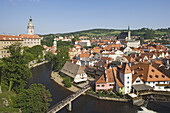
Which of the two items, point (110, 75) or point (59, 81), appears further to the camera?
point (59, 81)

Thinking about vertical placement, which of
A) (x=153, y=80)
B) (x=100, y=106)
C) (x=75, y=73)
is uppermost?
(x=75, y=73)

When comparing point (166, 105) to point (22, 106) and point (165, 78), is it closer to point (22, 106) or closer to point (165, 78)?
point (165, 78)

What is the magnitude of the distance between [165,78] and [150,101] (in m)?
8.81

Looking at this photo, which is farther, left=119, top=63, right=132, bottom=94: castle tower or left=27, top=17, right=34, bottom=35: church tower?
left=27, top=17, right=34, bottom=35: church tower

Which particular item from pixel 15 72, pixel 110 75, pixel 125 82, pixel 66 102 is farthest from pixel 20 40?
pixel 125 82

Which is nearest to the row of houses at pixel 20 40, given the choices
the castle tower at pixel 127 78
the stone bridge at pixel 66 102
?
the stone bridge at pixel 66 102

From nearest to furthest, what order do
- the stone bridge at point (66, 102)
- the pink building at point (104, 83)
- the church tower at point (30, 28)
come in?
1. the stone bridge at point (66, 102)
2. the pink building at point (104, 83)
3. the church tower at point (30, 28)

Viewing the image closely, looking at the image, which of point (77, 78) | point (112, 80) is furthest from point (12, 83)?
point (112, 80)

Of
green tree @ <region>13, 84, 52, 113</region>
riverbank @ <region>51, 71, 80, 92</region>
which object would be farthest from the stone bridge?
riverbank @ <region>51, 71, 80, 92</region>

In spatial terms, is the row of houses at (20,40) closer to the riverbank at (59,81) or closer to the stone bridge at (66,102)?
the riverbank at (59,81)

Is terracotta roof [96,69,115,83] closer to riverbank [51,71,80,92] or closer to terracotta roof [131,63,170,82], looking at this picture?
terracotta roof [131,63,170,82]

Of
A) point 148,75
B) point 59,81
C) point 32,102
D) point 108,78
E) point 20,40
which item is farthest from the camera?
point 20,40

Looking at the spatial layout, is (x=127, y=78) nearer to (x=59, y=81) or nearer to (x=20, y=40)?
(x=59, y=81)

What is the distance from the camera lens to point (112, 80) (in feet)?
132
